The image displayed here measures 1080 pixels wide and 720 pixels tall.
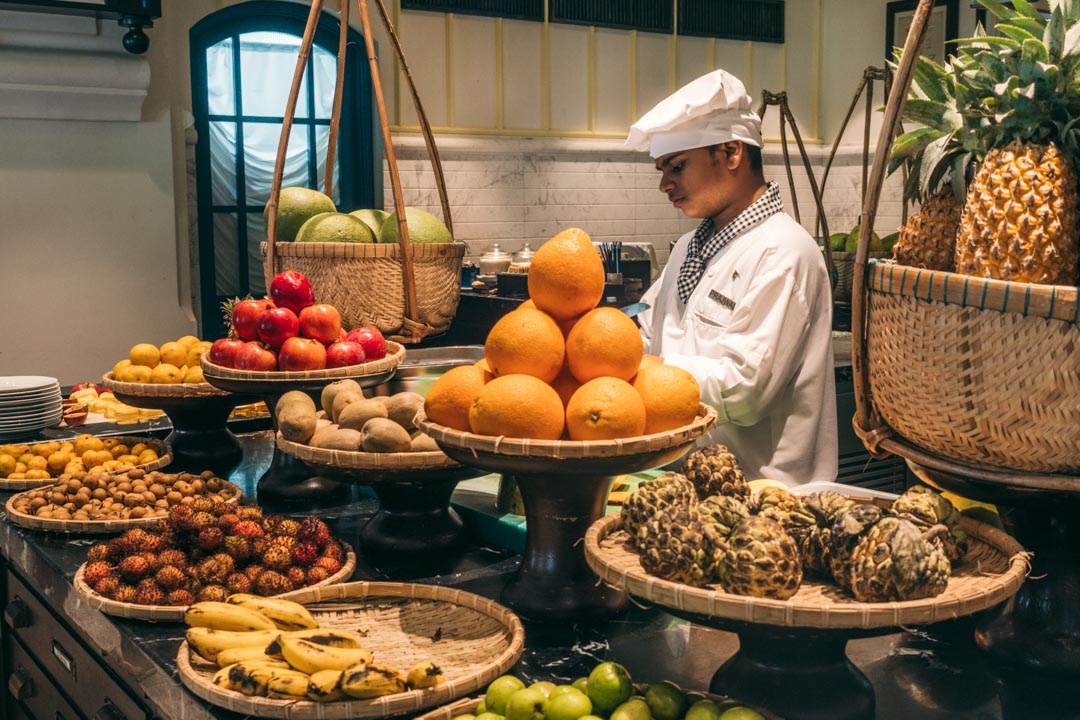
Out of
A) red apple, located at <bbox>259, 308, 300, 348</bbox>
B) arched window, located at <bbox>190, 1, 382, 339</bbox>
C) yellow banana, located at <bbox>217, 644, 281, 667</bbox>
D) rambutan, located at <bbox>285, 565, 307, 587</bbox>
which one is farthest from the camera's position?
arched window, located at <bbox>190, 1, 382, 339</bbox>

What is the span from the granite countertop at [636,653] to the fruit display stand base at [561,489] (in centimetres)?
4

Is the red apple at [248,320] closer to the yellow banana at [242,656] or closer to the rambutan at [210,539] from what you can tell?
the rambutan at [210,539]

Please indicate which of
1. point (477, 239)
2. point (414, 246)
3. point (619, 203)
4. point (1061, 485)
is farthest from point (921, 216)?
point (619, 203)

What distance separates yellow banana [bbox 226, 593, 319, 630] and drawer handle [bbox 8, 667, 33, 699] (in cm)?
119

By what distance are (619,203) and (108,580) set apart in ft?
21.5

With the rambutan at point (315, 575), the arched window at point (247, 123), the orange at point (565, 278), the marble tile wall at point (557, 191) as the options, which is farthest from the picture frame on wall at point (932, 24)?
the rambutan at point (315, 575)

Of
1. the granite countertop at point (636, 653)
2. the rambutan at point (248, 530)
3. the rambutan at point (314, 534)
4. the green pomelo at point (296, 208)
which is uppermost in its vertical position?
the green pomelo at point (296, 208)

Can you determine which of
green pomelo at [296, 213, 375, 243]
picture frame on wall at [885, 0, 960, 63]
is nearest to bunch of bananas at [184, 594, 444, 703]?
green pomelo at [296, 213, 375, 243]

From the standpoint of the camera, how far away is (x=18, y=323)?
5516 mm

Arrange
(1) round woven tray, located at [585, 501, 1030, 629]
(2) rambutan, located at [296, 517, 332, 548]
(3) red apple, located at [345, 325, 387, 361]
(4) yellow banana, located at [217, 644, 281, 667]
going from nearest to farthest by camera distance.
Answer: (1) round woven tray, located at [585, 501, 1030, 629] < (4) yellow banana, located at [217, 644, 281, 667] < (2) rambutan, located at [296, 517, 332, 548] < (3) red apple, located at [345, 325, 387, 361]

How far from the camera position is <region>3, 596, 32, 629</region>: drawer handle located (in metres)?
2.37

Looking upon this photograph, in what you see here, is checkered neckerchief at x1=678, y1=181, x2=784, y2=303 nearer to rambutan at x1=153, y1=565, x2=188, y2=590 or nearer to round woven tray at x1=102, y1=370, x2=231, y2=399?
round woven tray at x1=102, y1=370, x2=231, y2=399

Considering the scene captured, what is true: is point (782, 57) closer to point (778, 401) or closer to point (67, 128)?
point (67, 128)

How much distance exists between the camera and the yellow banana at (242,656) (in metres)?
1.38
